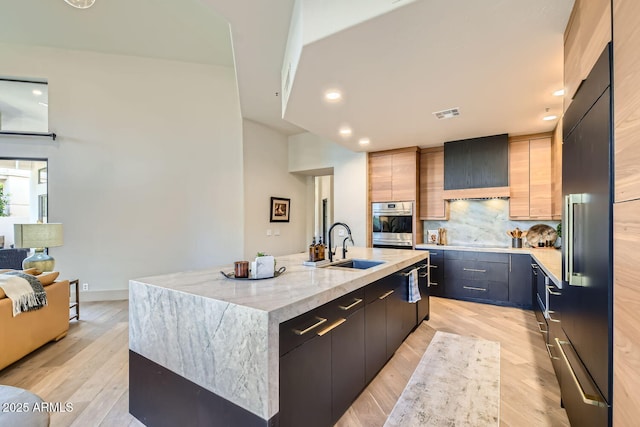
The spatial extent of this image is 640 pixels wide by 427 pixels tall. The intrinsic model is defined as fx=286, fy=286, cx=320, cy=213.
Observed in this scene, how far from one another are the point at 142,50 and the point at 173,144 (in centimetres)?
152

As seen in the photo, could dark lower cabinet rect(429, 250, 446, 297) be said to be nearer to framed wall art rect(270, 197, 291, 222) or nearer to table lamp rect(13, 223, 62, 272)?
framed wall art rect(270, 197, 291, 222)

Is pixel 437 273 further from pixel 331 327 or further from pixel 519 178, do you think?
pixel 331 327

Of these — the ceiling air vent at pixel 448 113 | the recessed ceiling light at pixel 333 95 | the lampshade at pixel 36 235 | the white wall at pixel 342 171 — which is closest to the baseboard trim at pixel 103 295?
the lampshade at pixel 36 235

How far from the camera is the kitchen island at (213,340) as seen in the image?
1229 mm

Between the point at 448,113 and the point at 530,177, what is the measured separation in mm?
1871

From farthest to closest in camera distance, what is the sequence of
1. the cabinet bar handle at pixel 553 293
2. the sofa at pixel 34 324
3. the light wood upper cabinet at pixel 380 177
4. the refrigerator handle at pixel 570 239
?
the light wood upper cabinet at pixel 380 177, the sofa at pixel 34 324, the cabinet bar handle at pixel 553 293, the refrigerator handle at pixel 570 239

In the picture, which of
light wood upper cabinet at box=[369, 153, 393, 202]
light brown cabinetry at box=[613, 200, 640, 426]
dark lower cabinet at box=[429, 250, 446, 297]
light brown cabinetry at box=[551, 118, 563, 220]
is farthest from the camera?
light wood upper cabinet at box=[369, 153, 393, 202]

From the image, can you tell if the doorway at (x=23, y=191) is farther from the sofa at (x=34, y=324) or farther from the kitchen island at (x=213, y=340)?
the kitchen island at (x=213, y=340)

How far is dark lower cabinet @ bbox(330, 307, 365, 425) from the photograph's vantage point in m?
1.70

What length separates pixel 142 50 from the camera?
462 centimetres

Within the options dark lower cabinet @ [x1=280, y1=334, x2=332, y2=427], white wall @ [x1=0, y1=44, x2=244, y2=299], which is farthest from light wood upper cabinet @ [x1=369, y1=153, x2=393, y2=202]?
dark lower cabinet @ [x1=280, y1=334, x2=332, y2=427]

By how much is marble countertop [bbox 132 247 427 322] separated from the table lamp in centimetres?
265

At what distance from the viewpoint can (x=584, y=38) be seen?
1440 millimetres

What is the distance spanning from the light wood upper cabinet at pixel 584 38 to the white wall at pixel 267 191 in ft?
14.6
